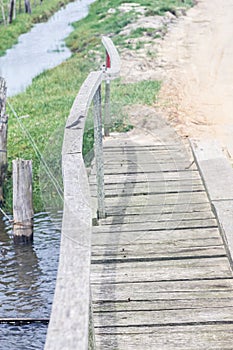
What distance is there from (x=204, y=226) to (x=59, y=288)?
344cm

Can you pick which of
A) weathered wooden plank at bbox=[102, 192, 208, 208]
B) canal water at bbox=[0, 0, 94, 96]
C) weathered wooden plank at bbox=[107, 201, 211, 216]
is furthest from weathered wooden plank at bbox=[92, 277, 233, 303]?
canal water at bbox=[0, 0, 94, 96]

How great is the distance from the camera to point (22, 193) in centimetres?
795

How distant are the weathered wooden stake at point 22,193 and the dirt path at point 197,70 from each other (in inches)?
88.2

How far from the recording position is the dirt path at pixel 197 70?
1049 cm

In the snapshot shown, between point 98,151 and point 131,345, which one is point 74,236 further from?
point 98,151

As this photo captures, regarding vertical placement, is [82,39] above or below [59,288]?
below

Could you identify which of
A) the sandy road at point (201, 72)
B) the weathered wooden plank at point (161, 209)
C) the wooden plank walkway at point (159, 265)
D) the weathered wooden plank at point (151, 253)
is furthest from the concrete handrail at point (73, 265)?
the sandy road at point (201, 72)

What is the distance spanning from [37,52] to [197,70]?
912cm

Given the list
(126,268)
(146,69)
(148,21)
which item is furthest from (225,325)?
(148,21)

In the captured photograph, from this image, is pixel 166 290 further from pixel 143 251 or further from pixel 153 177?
pixel 153 177

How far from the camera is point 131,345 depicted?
422cm

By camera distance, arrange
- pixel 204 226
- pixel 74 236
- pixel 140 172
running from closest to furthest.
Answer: pixel 74 236 < pixel 204 226 < pixel 140 172

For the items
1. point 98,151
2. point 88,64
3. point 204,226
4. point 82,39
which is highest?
point 98,151

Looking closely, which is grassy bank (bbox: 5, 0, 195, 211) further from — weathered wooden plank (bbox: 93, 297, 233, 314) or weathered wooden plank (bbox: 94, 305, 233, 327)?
weathered wooden plank (bbox: 94, 305, 233, 327)
